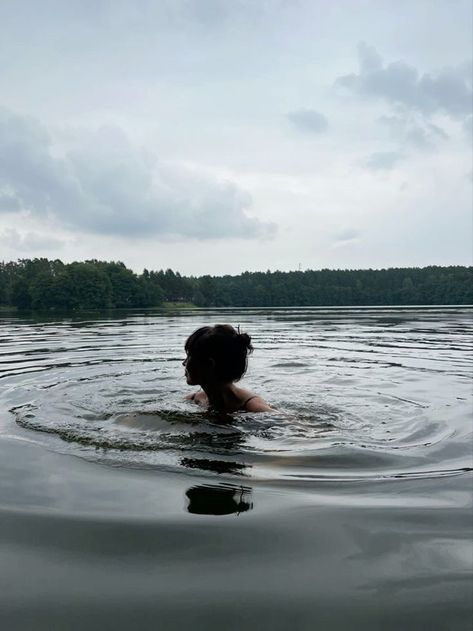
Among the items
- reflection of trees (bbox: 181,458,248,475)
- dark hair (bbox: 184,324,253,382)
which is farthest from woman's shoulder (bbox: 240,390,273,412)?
reflection of trees (bbox: 181,458,248,475)

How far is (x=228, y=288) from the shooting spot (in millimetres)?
121625

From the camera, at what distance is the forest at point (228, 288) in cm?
9275

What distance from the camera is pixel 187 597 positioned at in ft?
6.64

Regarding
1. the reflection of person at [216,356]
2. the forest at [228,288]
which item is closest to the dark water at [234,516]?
the reflection of person at [216,356]

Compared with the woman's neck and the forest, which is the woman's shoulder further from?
the forest

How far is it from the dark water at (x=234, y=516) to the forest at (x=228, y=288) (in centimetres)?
8489

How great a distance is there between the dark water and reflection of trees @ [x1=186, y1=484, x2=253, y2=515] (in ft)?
0.05

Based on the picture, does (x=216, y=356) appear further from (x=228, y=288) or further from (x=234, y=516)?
(x=228, y=288)

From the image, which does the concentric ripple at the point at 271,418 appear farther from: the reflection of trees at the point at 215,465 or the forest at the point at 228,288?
the forest at the point at 228,288

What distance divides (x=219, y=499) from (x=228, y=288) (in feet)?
390

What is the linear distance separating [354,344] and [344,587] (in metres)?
12.8

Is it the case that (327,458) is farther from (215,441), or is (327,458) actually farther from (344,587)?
(344,587)

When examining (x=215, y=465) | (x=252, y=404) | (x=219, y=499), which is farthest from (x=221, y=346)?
(x=219, y=499)

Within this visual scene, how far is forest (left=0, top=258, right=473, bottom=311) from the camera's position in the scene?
9275 cm
